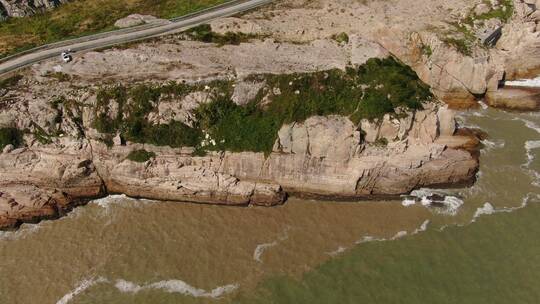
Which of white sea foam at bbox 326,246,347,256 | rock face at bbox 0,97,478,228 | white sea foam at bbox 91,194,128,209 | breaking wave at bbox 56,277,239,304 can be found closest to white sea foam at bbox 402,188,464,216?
rock face at bbox 0,97,478,228

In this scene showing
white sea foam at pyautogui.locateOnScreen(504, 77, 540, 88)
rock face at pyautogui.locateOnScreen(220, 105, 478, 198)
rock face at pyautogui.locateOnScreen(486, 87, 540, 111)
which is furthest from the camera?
white sea foam at pyautogui.locateOnScreen(504, 77, 540, 88)

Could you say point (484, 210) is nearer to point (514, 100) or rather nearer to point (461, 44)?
point (514, 100)

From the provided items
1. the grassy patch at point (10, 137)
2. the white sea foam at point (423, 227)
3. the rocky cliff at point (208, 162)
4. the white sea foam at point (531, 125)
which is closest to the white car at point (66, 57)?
the rocky cliff at point (208, 162)

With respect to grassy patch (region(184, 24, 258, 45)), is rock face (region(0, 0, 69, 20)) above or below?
above

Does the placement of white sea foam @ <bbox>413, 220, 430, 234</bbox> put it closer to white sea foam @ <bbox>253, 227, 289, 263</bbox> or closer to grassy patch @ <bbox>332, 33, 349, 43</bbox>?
white sea foam @ <bbox>253, 227, 289, 263</bbox>

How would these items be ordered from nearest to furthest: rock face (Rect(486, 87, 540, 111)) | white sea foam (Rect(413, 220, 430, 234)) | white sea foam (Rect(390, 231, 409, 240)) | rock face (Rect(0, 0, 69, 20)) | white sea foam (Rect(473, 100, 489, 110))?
white sea foam (Rect(390, 231, 409, 240)) < white sea foam (Rect(413, 220, 430, 234)) < rock face (Rect(486, 87, 540, 111)) < white sea foam (Rect(473, 100, 489, 110)) < rock face (Rect(0, 0, 69, 20))

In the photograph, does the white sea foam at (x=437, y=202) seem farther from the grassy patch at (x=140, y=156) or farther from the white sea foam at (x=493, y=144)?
the grassy patch at (x=140, y=156)

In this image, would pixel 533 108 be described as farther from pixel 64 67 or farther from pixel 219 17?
pixel 64 67
